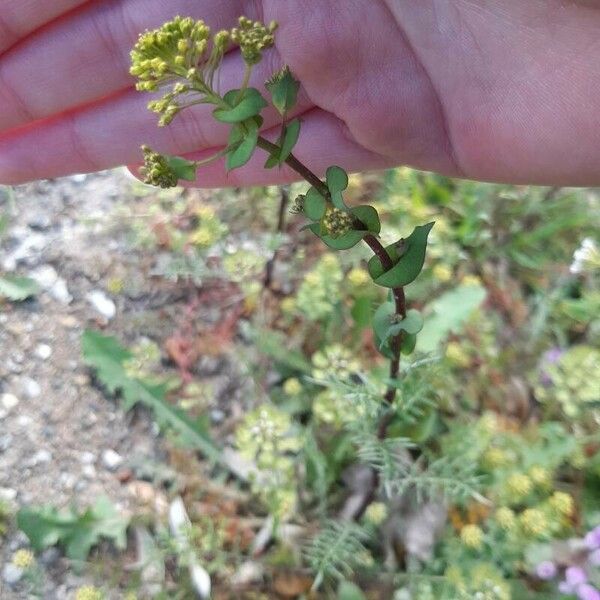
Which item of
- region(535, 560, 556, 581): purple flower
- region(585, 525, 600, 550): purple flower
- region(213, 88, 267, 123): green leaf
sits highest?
region(213, 88, 267, 123): green leaf

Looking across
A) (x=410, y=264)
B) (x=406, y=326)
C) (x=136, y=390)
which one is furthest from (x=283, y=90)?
(x=136, y=390)

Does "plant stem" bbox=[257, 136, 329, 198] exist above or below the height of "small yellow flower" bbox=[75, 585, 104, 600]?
above

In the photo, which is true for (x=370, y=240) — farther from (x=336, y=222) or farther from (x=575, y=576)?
(x=575, y=576)

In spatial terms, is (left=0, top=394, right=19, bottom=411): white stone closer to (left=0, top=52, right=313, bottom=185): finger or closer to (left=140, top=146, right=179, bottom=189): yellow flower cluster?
(left=0, top=52, right=313, bottom=185): finger

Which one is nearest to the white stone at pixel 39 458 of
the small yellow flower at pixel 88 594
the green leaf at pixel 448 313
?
the small yellow flower at pixel 88 594

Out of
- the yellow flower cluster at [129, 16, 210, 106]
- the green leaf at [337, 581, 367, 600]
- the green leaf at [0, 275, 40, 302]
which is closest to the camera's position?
the yellow flower cluster at [129, 16, 210, 106]

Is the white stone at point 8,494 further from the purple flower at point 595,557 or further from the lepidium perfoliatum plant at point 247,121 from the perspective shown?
the purple flower at point 595,557

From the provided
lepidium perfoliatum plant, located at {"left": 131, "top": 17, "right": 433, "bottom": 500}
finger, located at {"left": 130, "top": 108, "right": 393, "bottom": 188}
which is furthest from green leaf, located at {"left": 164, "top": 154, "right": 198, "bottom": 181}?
finger, located at {"left": 130, "top": 108, "right": 393, "bottom": 188}
